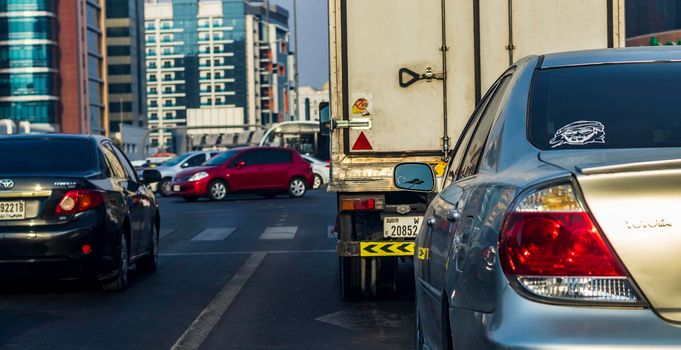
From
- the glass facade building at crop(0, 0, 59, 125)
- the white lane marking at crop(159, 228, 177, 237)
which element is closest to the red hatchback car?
the white lane marking at crop(159, 228, 177, 237)

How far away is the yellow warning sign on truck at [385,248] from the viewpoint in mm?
10133

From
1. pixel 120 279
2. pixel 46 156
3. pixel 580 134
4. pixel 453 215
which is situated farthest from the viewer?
pixel 46 156

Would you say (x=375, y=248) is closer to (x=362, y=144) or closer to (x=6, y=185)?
(x=362, y=144)

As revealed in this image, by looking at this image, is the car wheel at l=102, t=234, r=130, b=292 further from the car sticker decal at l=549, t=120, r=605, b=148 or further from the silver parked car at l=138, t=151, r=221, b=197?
the silver parked car at l=138, t=151, r=221, b=197

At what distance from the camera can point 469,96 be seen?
33.9 ft

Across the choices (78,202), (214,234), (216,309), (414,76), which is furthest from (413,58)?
(214,234)

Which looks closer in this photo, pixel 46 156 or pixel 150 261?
pixel 46 156

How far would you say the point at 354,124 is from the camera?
10.2m

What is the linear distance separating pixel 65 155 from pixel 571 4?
16.5ft

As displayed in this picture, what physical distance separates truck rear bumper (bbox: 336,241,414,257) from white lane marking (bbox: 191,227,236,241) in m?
9.46

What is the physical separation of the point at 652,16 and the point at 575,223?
102 meters

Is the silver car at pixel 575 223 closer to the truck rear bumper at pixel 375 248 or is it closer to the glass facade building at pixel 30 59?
the truck rear bumper at pixel 375 248

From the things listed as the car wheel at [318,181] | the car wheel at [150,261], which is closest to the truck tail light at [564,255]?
the car wheel at [150,261]

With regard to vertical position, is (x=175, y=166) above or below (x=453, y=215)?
below
